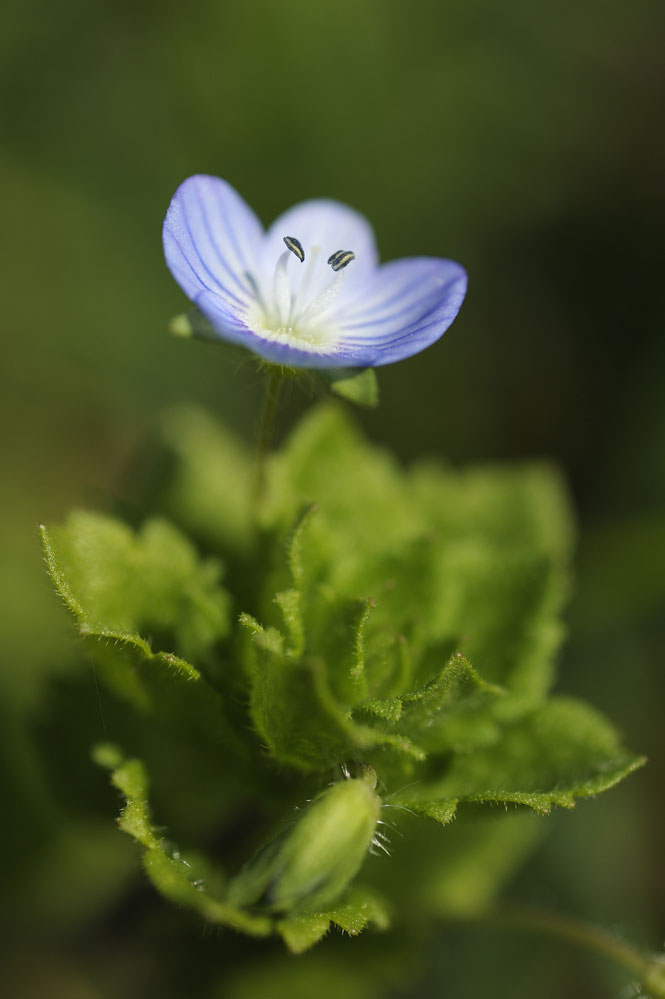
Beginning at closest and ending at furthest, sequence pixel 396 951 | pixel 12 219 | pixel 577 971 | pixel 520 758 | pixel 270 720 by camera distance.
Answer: pixel 270 720, pixel 520 758, pixel 396 951, pixel 577 971, pixel 12 219

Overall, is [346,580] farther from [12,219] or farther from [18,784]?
[12,219]

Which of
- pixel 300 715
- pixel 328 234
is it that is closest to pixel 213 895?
pixel 300 715

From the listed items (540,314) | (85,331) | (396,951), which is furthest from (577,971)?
(85,331)

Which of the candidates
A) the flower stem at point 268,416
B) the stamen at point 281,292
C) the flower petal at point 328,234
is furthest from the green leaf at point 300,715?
the flower petal at point 328,234

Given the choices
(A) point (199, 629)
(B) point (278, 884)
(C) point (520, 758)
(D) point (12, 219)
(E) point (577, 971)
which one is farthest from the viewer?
(D) point (12, 219)

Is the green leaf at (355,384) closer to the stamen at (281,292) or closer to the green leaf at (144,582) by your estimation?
the stamen at (281,292)

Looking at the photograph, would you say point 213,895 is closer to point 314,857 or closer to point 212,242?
point 314,857
